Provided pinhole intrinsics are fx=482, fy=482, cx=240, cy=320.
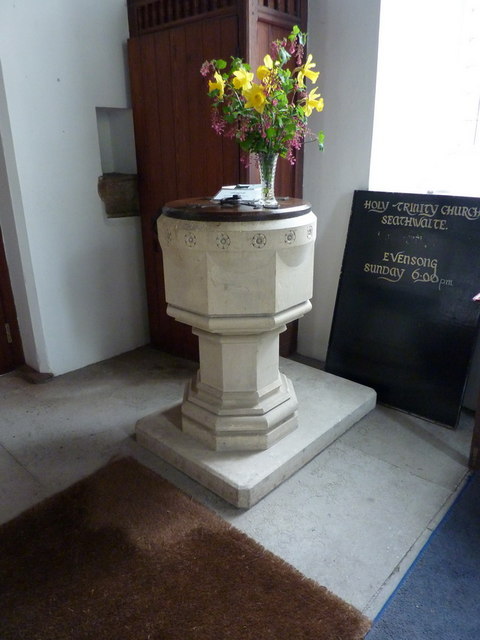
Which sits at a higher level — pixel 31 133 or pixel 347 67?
pixel 347 67

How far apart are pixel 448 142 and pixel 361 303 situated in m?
1.00

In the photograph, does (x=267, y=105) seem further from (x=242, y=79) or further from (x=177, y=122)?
(x=177, y=122)

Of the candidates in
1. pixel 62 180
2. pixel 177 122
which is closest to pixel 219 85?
pixel 177 122

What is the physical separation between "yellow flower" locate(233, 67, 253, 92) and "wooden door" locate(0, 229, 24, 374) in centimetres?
185

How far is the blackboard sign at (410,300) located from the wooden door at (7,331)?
76.8 inches

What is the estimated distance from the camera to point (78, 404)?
2.64 m

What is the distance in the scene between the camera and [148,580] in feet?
5.01

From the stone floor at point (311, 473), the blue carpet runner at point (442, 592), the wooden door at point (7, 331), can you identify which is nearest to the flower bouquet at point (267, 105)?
the stone floor at point (311, 473)

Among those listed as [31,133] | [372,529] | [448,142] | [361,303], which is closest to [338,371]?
[361,303]

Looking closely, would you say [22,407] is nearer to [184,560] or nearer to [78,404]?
[78,404]

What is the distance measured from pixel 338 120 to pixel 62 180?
1.58 m

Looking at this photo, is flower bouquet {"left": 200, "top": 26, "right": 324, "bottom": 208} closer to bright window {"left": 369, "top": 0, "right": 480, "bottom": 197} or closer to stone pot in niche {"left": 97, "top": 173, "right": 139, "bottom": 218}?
bright window {"left": 369, "top": 0, "right": 480, "bottom": 197}

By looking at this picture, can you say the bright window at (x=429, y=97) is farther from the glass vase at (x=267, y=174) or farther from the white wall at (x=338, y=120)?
the glass vase at (x=267, y=174)

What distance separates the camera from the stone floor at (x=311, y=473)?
164 cm
